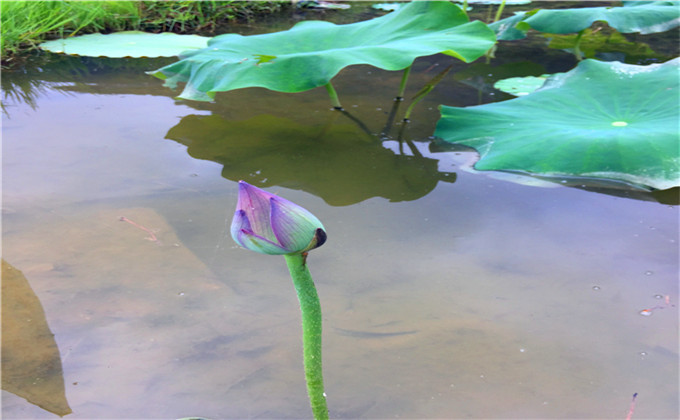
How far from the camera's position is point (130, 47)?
2709mm

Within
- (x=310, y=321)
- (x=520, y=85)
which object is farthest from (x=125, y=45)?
(x=310, y=321)

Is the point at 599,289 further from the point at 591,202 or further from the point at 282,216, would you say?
the point at 282,216

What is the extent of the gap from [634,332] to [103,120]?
1781 millimetres

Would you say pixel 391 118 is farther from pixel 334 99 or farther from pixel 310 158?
pixel 310 158

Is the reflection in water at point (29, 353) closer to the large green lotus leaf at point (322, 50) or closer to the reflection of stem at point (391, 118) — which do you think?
the large green lotus leaf at point (322, 50)

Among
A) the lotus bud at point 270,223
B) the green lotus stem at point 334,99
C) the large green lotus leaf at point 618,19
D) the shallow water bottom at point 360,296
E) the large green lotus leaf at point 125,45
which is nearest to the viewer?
the lotus bud at point 270,223

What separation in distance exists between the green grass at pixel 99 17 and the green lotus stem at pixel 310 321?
2838mm

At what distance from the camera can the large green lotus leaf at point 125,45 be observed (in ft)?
8.52

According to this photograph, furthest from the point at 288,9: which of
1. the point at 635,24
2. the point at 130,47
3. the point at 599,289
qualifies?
the point at 599,289

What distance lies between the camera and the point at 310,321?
0.52 m

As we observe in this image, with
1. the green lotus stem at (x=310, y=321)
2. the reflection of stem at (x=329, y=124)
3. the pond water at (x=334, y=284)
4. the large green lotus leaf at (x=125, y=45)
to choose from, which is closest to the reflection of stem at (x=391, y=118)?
the pond water at (x=334, y=284)

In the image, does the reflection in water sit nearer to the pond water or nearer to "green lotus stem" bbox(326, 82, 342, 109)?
the pond water

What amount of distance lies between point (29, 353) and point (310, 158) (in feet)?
3.16

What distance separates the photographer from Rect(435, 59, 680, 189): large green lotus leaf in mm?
1458
